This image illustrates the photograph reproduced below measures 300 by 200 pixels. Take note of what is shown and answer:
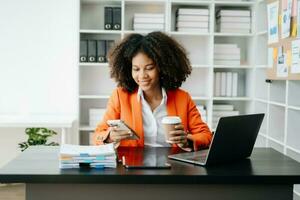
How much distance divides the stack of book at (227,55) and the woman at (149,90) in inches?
78.6

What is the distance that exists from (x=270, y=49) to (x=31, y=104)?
2.36 m

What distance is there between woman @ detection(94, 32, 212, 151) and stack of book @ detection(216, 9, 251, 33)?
202cm

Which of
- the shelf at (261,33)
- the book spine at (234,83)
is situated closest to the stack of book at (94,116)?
the book spine at (234,83)

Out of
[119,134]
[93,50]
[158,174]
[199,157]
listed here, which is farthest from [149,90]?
[93,50]

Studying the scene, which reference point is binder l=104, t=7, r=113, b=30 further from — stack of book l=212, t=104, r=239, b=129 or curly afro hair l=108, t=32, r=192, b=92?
curly afro hair l=108, t=32, r=192, b=92

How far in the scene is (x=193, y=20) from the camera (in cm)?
422

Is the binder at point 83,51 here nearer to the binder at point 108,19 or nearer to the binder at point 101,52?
the binder at point 101,52

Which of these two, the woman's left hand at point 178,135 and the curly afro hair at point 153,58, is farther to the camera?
the curly afro hair at point 153,58

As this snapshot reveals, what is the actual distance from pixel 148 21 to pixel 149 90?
6.46 ft

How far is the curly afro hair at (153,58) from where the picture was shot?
2.28 m

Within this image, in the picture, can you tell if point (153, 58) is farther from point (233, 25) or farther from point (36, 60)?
point (36, 60)

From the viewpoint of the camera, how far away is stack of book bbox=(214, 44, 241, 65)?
14.2 feet

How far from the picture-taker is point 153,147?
6.94 feet

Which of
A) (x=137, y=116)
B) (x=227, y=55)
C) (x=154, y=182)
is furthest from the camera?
(x=227, y=55)
